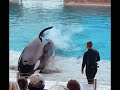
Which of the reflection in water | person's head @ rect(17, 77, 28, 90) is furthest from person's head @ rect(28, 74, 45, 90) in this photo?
the reflection in water

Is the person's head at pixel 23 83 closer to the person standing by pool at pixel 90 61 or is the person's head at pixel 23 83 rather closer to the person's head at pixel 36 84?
the person's head at pixel 36 84

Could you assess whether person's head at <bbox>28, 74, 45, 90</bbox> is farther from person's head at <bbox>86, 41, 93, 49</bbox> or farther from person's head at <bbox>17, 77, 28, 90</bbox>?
person's head at <bbox>86, 41, 93, 49</bbox>

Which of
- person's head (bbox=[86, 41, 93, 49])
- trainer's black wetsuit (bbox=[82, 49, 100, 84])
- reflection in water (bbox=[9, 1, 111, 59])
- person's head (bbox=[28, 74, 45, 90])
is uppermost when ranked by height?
reflection in water (bbox=[9, 1, 111, 59])

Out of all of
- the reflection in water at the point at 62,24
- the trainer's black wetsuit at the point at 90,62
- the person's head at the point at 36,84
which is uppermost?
the reflection in water at the point at 62,24

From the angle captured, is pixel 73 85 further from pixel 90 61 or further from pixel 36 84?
pixel 90 61

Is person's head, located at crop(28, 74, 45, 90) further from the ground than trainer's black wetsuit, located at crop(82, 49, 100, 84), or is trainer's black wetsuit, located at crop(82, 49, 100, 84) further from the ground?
trainer's black wetsuit, located at crop(82, 49, 100, 84)

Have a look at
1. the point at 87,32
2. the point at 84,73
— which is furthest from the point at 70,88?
the point at 87,32

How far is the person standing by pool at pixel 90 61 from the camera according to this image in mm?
1544

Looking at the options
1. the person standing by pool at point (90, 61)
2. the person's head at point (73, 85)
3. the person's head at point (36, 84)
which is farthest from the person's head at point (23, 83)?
the person standing by pool at point (90, 61)

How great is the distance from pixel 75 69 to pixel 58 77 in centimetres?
12

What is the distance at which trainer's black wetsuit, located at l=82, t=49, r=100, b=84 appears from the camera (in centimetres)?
154

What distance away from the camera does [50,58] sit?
5.77ft
